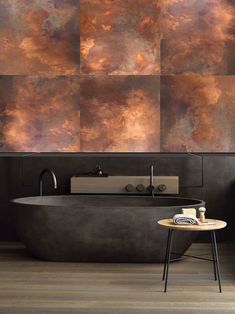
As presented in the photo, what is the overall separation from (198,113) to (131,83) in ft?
2.43

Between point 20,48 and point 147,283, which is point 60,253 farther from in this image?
point 20,48

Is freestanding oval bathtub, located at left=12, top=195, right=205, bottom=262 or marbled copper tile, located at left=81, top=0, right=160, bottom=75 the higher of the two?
marbled copper tile, located at left=81, top=0, right=160, bottom=75

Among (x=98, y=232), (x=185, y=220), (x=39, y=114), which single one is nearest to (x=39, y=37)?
(x=39, y=114)

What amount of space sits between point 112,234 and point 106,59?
7.81ft

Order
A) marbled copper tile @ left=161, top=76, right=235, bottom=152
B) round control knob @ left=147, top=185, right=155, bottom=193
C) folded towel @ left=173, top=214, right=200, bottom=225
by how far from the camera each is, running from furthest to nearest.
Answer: marbled copper tile @ left=161, top=76, right=235, bottom=152 < round control knob @ left=147, top=185, right=155, bottom=193 < folded towel @ left=173, top=214, right=200, bottom=225

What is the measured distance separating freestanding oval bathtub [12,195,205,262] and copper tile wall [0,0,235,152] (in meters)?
1.75

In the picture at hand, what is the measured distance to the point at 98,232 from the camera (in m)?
5.53

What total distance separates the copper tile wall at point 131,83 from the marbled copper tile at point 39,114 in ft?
0.03

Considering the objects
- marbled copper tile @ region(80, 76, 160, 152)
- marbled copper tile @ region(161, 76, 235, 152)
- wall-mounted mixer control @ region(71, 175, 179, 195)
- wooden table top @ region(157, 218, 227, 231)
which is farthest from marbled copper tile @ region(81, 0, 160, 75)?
wooden table top @ region(157, 218, 227, 231)

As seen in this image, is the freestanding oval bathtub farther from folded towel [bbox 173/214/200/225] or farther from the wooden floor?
folded towel [bbox 173/214/200/225]

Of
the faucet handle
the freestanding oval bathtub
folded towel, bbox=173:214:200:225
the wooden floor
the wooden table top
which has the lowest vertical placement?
the wooden floor

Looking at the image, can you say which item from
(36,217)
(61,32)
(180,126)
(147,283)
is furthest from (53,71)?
(147,283)

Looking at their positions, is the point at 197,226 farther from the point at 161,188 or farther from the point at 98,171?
the point at 98,171

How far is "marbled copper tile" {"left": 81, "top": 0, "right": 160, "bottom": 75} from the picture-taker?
7.28 metres
